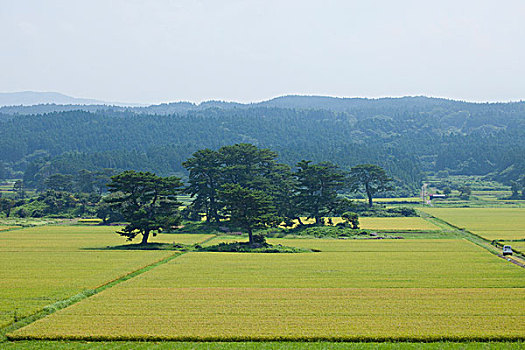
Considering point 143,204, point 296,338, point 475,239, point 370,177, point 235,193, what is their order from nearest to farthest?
point 296,338 → point 235,193 → point 143,204 → point 475,239 → point 370,177

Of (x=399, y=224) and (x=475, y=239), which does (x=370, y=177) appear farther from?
(x=475, y=239)

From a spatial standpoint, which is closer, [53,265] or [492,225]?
[53,265]

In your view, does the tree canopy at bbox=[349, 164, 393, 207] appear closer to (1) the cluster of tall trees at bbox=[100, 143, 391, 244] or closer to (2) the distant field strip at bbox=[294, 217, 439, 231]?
(2) the distant field strip at bbox=[294, 217, 439, 231]

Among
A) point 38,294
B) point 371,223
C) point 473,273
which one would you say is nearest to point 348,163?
point 371,223

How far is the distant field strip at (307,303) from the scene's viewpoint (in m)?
22.7

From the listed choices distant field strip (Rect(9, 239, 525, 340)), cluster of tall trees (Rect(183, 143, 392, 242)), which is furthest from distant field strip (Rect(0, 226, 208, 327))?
cluster of tall trees (Rect(183, 143, 392, 242))

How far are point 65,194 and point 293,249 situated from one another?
58961 mm

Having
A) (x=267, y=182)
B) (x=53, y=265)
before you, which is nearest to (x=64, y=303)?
(x=53, y=265)

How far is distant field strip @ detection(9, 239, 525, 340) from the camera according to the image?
74.5 ft

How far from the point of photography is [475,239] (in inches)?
2301

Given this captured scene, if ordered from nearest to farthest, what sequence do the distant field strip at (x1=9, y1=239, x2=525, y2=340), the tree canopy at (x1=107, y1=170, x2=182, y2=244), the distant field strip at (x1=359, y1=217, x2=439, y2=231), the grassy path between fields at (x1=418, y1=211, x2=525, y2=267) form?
1. the distant field strip at (x1=9, y1=239, x2=525, y2=340)
2. the grassy path between fields at (x1=418, y1=211, x2=525, y2=267)
3. the tree canopy at (x1=107, y1=170, x2=182, y2=244)
4. the distant field strip at (x1=359, y1=217, x2=439, y2=231)

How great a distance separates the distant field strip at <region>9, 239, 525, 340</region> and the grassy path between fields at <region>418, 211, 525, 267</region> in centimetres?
174

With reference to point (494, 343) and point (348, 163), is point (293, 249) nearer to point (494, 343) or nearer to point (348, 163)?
point (494, 343)

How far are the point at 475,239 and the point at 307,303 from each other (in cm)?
3719
